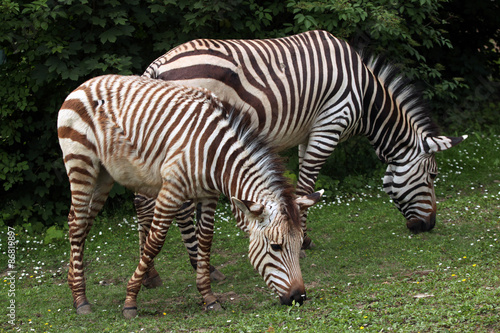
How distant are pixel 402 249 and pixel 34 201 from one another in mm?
5787

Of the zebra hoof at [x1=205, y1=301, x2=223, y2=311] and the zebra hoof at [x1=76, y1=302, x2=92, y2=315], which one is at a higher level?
the zebra hoof at [x1=205, y1=301, x2=223, y2=311]

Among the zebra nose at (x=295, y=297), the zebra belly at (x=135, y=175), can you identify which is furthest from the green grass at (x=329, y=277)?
the zebra belly at (x=135, y=175)

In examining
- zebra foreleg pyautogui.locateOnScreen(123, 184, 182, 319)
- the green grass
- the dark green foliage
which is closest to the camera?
the green grass

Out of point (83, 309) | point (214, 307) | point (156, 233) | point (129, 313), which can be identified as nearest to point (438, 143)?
point (214, 307)

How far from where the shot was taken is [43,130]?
9078mm

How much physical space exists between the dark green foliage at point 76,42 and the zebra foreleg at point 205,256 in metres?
3.14

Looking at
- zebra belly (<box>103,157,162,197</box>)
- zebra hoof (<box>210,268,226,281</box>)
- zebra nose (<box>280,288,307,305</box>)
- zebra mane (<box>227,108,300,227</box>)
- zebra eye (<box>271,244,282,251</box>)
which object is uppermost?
zebra mane (<box>227,108,300,227</box>)

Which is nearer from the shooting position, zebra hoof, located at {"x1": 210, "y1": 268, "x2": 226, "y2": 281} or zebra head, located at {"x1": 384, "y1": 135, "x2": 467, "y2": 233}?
zebra hoof, located at {"x1": 210, "y1": 268, "x2": 226, "y2": 281}

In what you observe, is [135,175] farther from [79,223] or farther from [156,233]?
[79,223]

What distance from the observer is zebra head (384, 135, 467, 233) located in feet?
25.2

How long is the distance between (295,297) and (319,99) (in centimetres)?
294

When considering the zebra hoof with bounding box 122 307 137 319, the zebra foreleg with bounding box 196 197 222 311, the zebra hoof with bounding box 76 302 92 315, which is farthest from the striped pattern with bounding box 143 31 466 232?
the zebra hoof with bounding box 76 302 92 315

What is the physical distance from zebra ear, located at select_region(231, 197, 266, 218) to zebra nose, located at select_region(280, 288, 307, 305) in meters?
0.77

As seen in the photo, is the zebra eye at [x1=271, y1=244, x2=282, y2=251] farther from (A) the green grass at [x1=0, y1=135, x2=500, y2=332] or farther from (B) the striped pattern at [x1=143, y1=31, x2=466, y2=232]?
(B) the striped pattern at [x1=143, y1=31, x2=466, y2=232]
